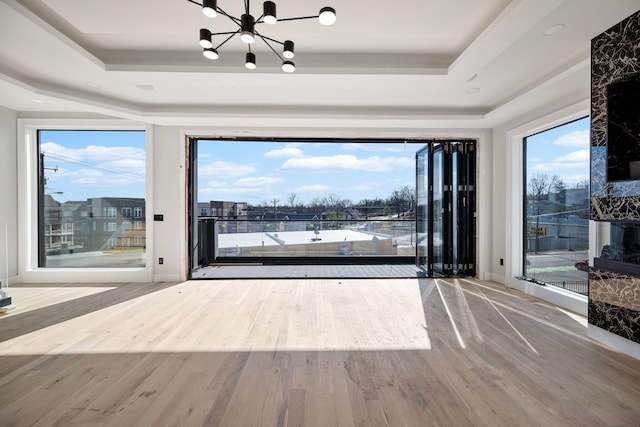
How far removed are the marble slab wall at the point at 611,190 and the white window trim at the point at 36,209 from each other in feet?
17.5

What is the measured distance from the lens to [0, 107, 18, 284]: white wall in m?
4.35

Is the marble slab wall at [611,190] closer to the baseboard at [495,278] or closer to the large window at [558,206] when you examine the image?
the large window at [558,206]

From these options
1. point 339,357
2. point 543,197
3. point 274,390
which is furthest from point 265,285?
point 543,197

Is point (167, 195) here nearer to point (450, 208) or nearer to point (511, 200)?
point (450, 208)

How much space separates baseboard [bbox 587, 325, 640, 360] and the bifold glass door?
96.3 inches

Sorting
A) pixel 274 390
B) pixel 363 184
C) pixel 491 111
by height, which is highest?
pixel 491 111

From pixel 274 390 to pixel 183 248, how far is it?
11.4 feet

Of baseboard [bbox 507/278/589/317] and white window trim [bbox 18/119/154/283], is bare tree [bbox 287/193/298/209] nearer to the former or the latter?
white window trim [bbox 18/119/154/283]

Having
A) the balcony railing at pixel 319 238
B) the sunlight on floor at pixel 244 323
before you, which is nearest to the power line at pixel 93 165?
the sunlight on floor at pixel 244 323

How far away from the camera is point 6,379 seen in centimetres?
200

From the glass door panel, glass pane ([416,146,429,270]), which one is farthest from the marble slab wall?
glass pane ([416,146,429,270])

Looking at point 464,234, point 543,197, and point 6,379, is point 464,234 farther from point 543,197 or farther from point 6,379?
point 6,379

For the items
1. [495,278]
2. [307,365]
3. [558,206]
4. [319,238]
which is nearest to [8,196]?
[307,365]

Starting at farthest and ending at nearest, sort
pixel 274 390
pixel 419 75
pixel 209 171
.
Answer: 1. pixel 209 171
2. pixel 419 75
3. pixel 274 390
